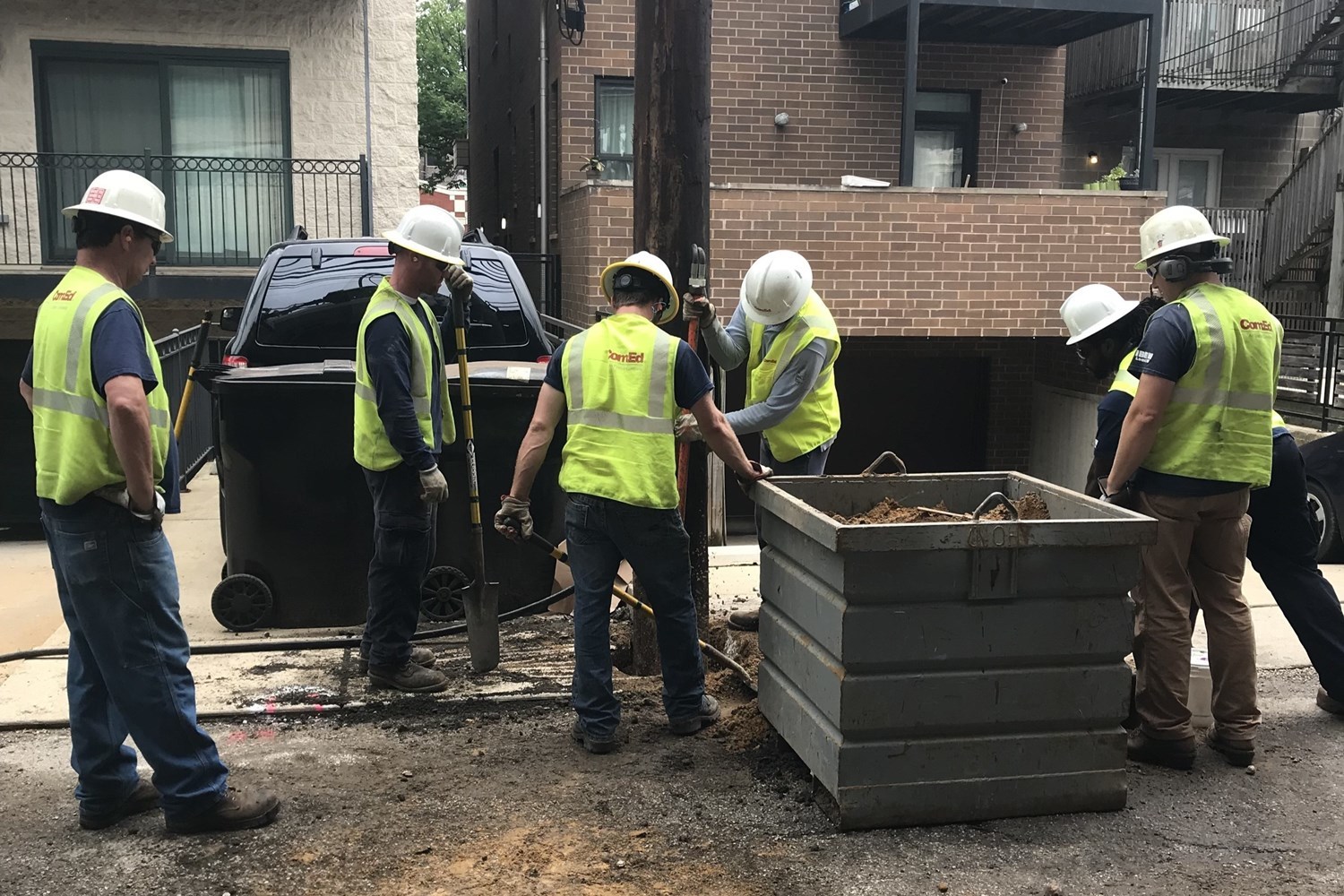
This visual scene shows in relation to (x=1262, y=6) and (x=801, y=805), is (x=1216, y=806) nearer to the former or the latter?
(x=801, y=805)

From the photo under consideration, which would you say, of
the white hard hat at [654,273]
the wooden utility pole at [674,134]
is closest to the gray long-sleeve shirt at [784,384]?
the wooden utility pole at [674,134]

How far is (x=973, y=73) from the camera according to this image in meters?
13.9

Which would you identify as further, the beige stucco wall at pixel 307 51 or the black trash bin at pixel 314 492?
the beige stucco wall at pixel 307 51

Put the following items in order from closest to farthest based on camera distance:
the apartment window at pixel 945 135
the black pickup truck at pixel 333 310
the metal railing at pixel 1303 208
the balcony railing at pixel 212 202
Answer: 1. the black pickup truck at pixel 333 310
2. the balcony railing at pixel 212 202
3. the apartment window at pixel 945 135
4. the metal railing at pixel 1303 208

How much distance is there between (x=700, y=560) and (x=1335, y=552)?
5.35 metres

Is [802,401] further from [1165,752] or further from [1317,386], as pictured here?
[1317,386]

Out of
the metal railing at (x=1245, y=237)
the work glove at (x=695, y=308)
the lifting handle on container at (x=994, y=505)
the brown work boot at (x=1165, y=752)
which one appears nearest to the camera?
the lifting handle on container at (x=994, y=505)

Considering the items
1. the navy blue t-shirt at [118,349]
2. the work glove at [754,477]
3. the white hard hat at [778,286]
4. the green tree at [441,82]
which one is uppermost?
the green tree at [441,82]

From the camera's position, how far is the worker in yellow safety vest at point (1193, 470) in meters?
4.53

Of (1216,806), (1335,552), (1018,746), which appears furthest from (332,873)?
(1335,552)

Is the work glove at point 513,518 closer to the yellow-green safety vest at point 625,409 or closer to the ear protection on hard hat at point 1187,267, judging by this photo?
the yellow-green safety vest at point 625,409

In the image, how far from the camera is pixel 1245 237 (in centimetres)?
1761

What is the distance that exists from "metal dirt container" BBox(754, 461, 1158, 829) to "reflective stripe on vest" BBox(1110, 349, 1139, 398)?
0.70 metres

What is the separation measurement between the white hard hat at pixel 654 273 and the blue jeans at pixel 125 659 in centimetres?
192
